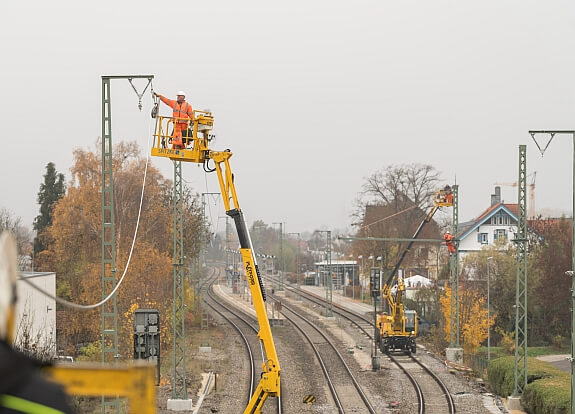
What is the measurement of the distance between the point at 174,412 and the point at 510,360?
12.3 m

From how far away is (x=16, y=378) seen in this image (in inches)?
68.2

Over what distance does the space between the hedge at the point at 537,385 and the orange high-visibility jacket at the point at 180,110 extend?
43.0 feet

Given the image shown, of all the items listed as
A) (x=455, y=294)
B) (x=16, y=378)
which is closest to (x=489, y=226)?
(x=455, y=294)

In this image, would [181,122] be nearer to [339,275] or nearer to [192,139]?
[192,139]

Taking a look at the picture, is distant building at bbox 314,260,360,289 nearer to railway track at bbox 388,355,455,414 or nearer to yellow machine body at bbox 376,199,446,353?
yellow machine body at bbox 376,199,446,353

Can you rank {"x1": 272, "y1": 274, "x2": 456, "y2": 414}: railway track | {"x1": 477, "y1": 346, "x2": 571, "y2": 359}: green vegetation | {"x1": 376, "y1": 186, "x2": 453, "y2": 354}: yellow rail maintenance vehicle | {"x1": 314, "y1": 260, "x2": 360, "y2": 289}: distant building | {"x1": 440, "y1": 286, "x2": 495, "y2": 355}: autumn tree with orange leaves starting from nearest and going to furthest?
{"x1": 272, "y1": 274, "x2": 456, "y2": 414}: railway track < {"x1": 376, "y1": 186, "x2": 453, "y2": 354}: yellow rail maintenance vehicle < {"x1": 440, "y1": 286, "x2": 495, "y2": 355}: autumn tree with orange leaves < {"x1": 477, "y1": 346, "x2": 571, "y2": 359}: green vegetation < {"x1": 314, "y1": 260, "x2": 360, "y2": 289}: distant building

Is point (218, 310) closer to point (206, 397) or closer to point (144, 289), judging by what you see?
point (144, 289)

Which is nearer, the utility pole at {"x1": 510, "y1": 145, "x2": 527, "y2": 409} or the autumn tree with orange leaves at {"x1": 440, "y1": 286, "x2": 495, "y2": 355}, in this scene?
the utility pole at {"x1": 510, "y1": 145, "x2": 527, "y2": 409}

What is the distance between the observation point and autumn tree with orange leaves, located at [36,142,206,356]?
132ft

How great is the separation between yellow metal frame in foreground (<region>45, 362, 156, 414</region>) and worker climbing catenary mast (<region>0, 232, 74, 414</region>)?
0.46 m

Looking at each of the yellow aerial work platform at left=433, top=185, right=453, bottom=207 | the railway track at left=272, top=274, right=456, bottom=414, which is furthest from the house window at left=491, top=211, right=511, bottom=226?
the yellow aerial work platform at left=433, top=185, right=453, bottom=207

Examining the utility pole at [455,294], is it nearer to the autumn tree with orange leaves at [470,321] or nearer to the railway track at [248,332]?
the autumn tree with orange leaves at [470,321]

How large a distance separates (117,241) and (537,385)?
2733 centimetres

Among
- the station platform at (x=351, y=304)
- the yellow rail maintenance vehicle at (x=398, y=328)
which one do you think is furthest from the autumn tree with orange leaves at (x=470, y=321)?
the station platform at (x=351, y=304)
